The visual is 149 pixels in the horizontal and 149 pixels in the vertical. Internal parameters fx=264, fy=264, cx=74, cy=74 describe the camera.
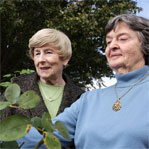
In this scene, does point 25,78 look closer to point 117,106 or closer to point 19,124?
point 117,106

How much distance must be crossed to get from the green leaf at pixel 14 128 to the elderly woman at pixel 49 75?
1.68m

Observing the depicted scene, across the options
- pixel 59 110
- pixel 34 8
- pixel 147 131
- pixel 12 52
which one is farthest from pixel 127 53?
pixel 12 52

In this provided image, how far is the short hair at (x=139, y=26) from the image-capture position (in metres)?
1.60

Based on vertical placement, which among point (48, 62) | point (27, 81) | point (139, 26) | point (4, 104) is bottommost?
point (27, 81)

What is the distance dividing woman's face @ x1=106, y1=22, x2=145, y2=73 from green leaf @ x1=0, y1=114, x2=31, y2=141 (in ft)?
3.51

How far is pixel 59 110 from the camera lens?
2.21m

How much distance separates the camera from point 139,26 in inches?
63.1

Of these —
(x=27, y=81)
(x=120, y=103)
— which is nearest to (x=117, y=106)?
(x=120, y=103)

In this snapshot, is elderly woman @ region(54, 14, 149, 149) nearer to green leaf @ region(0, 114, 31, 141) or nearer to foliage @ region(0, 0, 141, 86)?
green leaf @ region(0, 114, 31, 141)

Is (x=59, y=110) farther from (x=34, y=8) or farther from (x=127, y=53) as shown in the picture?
(x=34, y=8)

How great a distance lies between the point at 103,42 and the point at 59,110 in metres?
9.94

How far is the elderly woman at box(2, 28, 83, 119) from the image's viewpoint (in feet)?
7.62

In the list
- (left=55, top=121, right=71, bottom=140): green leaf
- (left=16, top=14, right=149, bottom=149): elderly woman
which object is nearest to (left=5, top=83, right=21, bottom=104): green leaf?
(left=55, top=121, right=71, bottom=140): green leaf

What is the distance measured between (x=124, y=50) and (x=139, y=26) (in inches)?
7.2
